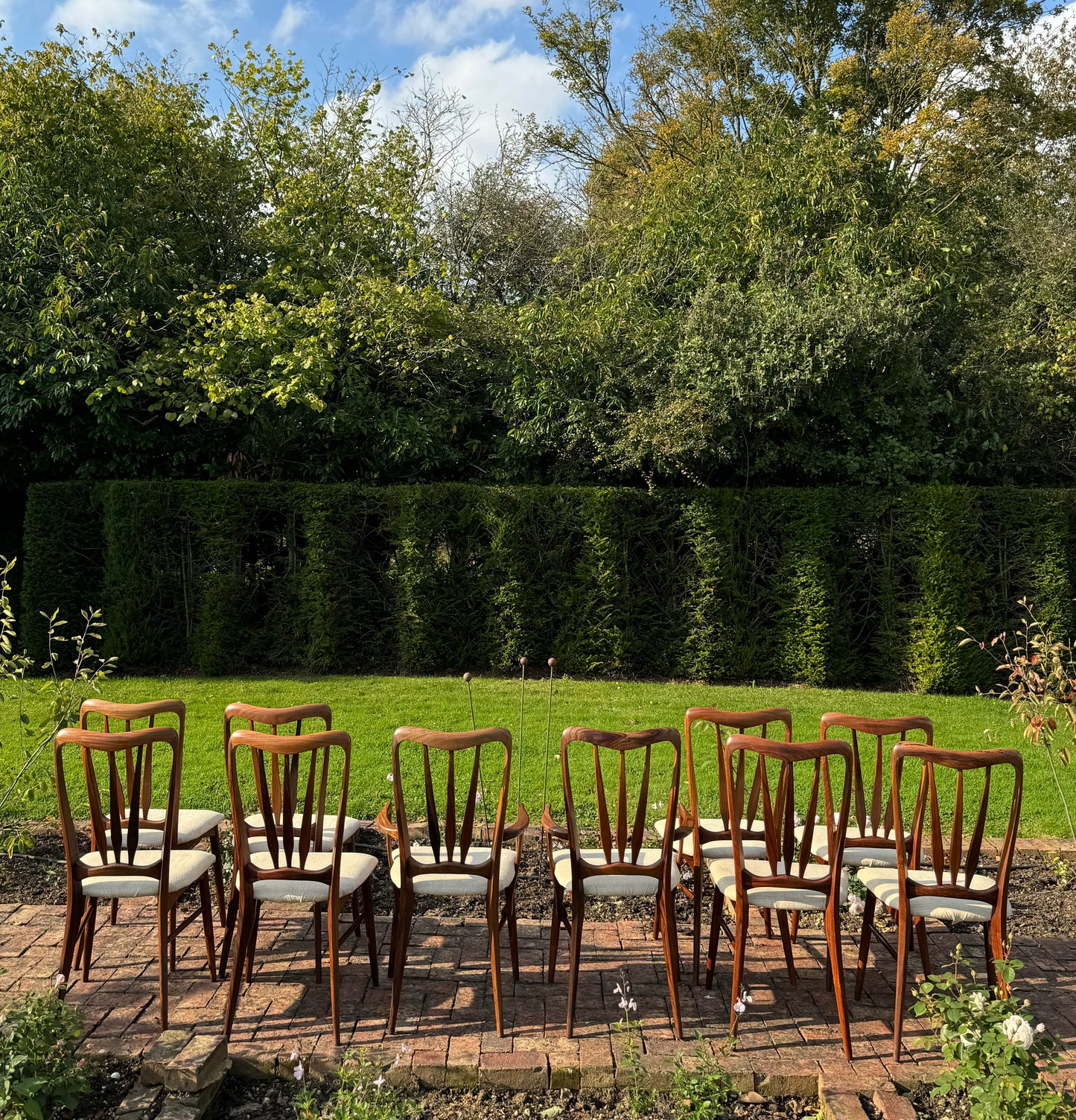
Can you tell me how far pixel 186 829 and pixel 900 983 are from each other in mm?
2935

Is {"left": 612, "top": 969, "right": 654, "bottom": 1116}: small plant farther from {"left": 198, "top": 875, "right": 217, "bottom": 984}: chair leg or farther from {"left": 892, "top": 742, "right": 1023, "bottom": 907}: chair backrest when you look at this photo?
{"left": 198, "top": 875, "right": 217, "bottom": 984}: chair leg

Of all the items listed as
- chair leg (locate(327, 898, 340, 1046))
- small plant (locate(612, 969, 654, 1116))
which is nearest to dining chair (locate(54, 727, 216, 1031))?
chair leg (locate(327, 898, 340, 1046))

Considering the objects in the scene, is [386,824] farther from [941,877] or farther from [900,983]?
[941,877]

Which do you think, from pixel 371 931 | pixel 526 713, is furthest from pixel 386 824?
pixel 526 713

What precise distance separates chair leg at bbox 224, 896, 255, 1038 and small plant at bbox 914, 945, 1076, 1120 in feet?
7.43

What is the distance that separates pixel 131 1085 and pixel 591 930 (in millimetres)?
2022

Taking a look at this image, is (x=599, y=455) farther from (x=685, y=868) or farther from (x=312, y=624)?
(x=685, y=868)

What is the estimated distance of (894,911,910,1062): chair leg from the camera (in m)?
3.16

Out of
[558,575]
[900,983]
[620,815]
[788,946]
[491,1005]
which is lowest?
[491,1005]

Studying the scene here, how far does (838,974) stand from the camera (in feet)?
10.7

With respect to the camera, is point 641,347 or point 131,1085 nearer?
point 131,1085

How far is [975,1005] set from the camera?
2.68 metres

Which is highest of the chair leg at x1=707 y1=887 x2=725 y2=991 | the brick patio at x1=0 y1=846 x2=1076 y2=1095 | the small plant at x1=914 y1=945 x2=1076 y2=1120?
the small plant at x1=914 y1=945 x2=1076 y2=1120

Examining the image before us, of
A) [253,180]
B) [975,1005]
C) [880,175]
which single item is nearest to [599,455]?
[880,175]
